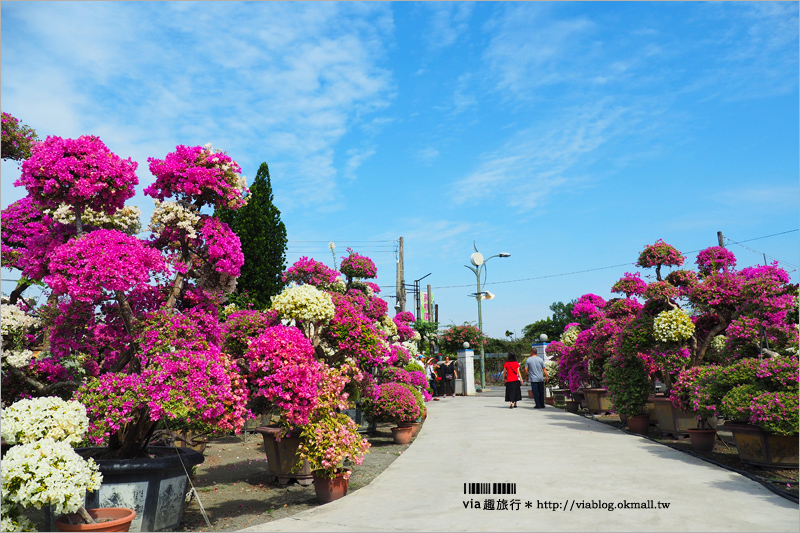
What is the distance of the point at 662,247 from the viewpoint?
10883 mm

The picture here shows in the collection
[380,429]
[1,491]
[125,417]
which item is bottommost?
[380,429]

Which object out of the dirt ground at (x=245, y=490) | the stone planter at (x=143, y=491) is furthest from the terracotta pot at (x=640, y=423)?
the stone planter at (x=143, y=491)

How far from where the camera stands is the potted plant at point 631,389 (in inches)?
419

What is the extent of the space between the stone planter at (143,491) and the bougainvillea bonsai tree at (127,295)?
396 mm

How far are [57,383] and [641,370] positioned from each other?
9863 millimetres

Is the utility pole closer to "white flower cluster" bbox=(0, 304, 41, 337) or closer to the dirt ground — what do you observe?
the dirt ground

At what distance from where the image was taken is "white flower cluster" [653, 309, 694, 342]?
9.27 meters

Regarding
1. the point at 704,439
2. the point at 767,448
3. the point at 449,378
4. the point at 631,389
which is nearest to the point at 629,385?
the point at 631,389

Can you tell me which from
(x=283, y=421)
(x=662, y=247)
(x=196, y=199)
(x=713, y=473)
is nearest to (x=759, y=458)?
(x=713, y=473)

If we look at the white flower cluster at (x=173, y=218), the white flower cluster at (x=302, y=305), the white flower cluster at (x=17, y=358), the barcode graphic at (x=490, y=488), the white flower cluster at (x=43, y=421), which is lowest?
the barcode graphic at (x=490, y=488)

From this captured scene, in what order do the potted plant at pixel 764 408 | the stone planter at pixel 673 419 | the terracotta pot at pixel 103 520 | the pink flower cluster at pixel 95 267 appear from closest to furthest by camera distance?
1. the terracotta pot at pixel 103 520
2. the pink flower cluster at pixel 95 267
3. the potted plant at pixel 764 408
4. the stone planter at pixel 673 419

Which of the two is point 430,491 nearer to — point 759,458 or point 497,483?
point 497,483

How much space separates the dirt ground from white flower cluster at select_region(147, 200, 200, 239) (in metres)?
3.19

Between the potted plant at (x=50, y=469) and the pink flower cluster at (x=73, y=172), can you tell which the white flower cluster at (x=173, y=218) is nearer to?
the pink flower cluster at (x=73, y=172)
